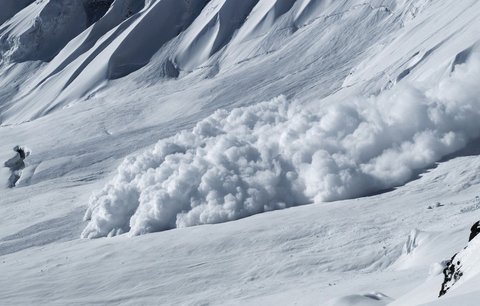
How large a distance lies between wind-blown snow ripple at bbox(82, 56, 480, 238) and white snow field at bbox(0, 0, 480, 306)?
4.2 inches

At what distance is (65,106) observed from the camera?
71312mm

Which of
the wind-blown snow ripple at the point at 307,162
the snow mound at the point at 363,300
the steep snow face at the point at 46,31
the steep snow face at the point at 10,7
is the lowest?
the wind-blown snow ripple at the point at 307,162

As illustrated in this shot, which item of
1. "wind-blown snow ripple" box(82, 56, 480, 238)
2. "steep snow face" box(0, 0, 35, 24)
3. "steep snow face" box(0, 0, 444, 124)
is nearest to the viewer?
"wind-blown snow ripple" box(82, 56, 480, 238)

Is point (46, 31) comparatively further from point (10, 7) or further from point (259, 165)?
point (259, 165)

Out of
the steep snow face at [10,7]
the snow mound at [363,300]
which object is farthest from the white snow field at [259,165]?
the steep snow face at [10,7]

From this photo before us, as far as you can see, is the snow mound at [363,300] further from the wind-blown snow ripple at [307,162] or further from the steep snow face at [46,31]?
the steep snow face at [46,31]

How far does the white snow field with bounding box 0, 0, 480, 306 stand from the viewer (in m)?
30.7

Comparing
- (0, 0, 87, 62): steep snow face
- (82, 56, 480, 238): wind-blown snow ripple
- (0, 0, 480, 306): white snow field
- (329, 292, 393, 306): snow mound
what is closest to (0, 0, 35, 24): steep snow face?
(0, 0, 87, 62): steep snow face

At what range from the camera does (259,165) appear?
4147 centimetres

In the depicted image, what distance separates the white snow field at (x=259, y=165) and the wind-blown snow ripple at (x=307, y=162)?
0.35 ft

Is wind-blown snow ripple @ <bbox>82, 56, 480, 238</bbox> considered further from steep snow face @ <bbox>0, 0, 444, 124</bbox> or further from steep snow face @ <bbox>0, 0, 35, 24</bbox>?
steep snow face @ <bbox>0, 0, 35, 24</bbox>

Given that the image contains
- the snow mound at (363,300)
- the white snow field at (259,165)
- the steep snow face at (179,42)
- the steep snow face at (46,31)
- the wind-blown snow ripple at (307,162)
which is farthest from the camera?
the steep snow face at (46,31)

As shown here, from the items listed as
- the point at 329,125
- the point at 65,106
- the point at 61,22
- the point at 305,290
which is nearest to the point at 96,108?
the point at 65,106

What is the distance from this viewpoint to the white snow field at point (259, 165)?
30.7 metres
